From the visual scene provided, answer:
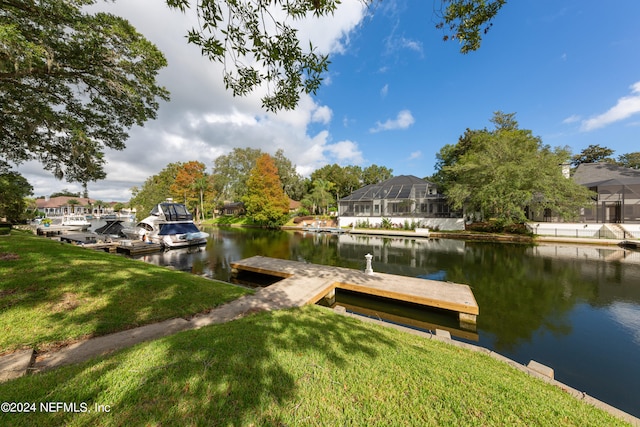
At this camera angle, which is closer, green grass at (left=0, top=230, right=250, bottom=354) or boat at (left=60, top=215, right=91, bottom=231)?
green grass at (left=0, top=230, right=250, bottom=354)

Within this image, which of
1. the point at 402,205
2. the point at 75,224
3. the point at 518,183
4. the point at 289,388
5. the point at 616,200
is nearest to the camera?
the point at 289,388

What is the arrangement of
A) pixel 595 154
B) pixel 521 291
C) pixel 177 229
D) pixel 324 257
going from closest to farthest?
1. pixel 521 291
2. pixel 324 257
3. pixel 177 229
4. pixel 595 154

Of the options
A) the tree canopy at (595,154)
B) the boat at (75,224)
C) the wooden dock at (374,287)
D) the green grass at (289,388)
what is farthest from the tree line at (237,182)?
the tree canopy at (595,154)

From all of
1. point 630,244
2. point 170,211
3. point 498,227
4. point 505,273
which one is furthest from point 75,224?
point 630,244

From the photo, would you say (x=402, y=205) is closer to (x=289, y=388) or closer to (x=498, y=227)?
(x=498, y=227)

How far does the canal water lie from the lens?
409cm

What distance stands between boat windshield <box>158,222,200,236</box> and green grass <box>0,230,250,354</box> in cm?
933

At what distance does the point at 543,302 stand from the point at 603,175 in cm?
2600

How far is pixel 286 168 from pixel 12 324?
37.5m

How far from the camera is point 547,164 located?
17188 mm

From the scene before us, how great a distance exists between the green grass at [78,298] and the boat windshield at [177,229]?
9.33m

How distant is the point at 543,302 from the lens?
21.9ft

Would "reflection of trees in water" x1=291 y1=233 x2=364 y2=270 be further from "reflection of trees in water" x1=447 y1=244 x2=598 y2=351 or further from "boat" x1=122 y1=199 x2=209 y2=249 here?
"boat" x1=122 y1=199 x2=209 y2=249

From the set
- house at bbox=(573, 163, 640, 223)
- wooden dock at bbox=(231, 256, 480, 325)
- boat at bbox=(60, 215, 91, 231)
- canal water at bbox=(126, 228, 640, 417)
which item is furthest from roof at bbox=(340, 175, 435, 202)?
boat at bbox=(60, 215, 91, 231)
